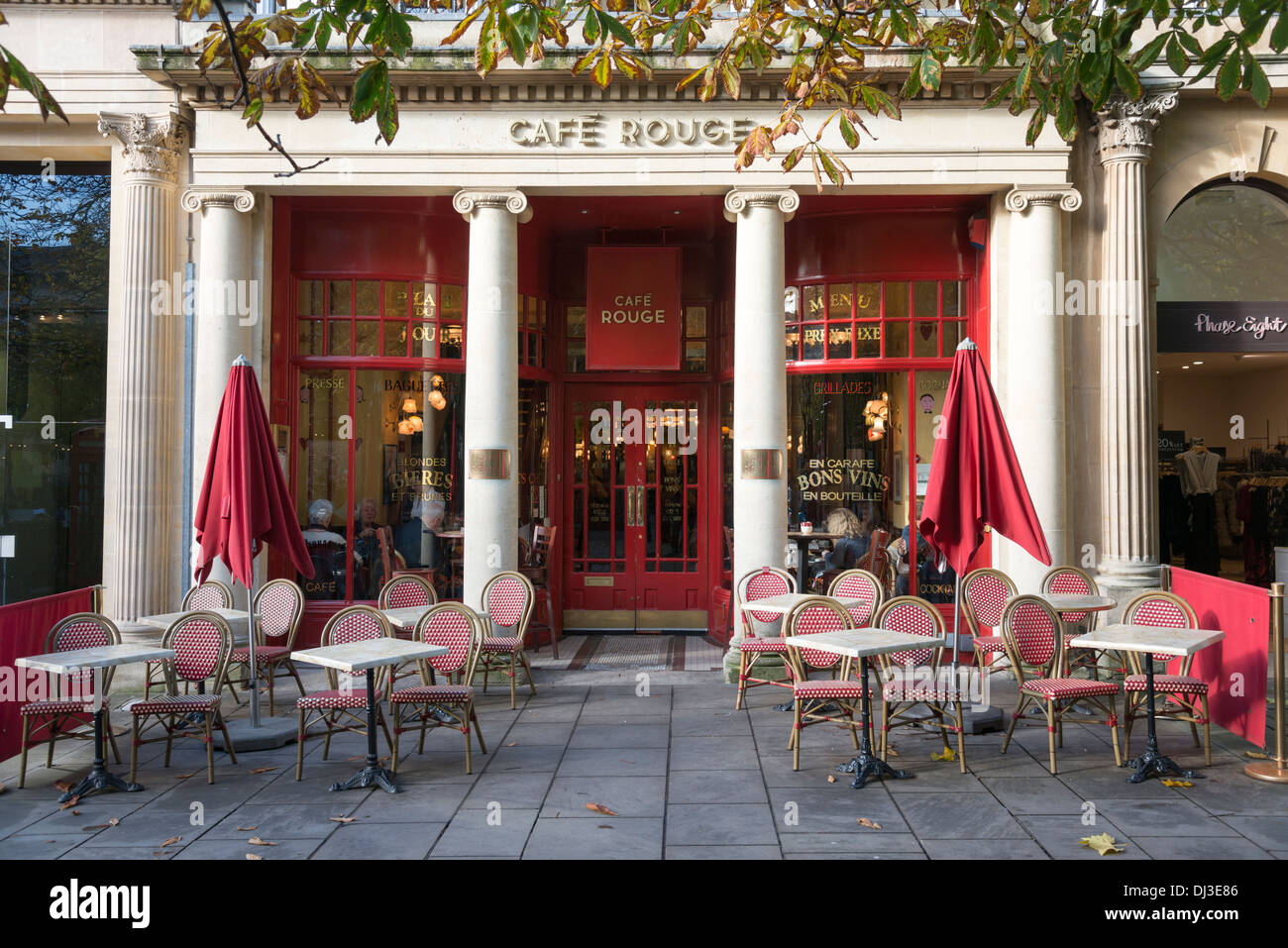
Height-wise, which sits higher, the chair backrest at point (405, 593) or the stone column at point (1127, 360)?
the stone column at point (1127, 360)

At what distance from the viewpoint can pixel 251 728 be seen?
8734 mm

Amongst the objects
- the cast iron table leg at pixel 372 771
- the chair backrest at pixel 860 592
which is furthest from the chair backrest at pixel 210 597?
the chair backrest at pixel 860 592

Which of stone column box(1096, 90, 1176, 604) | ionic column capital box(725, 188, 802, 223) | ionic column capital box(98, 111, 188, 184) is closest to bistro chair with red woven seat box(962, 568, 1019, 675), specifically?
stone column box(1096, 90, 1176, 604)

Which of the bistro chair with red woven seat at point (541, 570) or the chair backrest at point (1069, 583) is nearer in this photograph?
the chair backrest at point (1069, 583)

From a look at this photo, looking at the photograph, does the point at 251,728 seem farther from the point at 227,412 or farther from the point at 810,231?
the point at 810,231

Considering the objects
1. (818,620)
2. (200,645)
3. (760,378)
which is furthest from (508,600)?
(760,378)

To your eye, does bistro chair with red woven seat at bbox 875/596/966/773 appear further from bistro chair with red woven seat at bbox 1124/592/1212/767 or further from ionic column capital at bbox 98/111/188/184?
ionic column capital at bbox 98/111/188/184

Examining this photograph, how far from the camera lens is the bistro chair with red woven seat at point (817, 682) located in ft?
25.3

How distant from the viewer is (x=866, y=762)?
24.1 ft

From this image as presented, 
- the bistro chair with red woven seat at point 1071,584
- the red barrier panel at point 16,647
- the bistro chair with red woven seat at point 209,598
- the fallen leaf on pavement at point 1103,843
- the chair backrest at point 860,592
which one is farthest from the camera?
the bistro chair with red woven seat at point 1071,584

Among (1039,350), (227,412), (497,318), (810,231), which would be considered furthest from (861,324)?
(227,412)

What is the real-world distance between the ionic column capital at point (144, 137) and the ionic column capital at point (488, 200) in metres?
3.07

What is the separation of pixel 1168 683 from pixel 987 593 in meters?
2.18

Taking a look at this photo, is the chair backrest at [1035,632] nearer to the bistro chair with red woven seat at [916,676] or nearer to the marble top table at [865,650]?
the bistro chair with red woven seat at [916,676]
